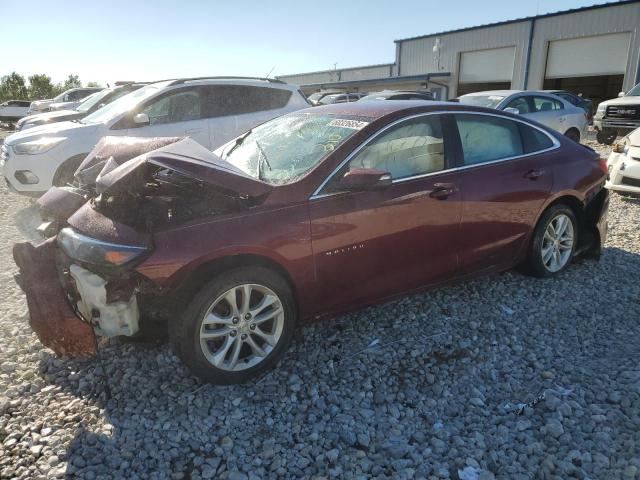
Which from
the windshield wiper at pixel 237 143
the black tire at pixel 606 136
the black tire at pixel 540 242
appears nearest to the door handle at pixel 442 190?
the black tire at pixel 540 242

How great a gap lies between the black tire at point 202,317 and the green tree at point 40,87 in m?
45.3

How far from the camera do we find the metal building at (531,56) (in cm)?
2297

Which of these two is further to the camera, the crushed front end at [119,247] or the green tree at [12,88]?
the green tree at [12,88]

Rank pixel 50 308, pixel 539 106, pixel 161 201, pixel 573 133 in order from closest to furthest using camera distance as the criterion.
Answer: pixel 50 308
pixel 161 201
pixel 539 106
pixel 573 133

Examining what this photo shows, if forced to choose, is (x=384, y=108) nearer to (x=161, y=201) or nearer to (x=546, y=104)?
(x=161, y=201)

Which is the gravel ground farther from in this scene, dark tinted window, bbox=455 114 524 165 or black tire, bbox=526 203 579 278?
dark tinted window, bbox=455 114 524 165

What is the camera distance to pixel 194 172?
2.60 metres

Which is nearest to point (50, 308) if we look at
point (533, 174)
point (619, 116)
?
point (533, 174)

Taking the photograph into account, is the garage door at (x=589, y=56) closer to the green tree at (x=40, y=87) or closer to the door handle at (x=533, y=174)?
Result: the door handle at (x=533, y=174)

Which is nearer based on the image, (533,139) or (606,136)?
(533,139)

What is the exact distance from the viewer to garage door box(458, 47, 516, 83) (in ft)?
91.5

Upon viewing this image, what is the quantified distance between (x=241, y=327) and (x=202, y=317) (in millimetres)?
272

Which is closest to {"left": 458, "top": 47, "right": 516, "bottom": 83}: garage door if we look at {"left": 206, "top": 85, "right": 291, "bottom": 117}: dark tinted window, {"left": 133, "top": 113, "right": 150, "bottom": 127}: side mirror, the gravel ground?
{"left": 206, "top": 85, "right": 291, "bottom": 117}: dark tinted window

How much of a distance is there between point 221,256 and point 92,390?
3.84 ft
